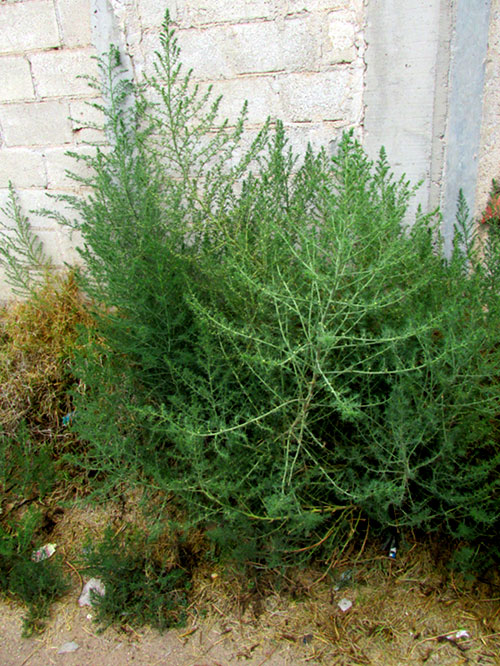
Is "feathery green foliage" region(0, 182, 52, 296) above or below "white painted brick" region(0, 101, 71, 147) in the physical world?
below

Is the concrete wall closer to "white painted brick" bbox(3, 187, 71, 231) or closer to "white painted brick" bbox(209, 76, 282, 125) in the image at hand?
"white painted brick" bbox(209, 76, 282, 125)

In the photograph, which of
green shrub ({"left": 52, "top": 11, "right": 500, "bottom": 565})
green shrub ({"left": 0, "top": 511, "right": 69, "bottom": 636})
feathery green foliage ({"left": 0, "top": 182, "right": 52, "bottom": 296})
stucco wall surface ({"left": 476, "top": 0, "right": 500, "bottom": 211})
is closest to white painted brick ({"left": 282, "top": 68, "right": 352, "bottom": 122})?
green shrub ({"left": 52, "top": 11, "right": 500, "bottom": 565})

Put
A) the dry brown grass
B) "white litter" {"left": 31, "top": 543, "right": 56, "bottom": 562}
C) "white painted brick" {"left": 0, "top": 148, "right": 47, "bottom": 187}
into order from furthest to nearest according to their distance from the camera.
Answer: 1. "white painted brick" {"left": 0, "top": 148, "right": 47, "bottom": 187}
2. the dry brown grass
3. "white litter" {"left": 31, "top": 543, "right": 56, "bottom": 562}

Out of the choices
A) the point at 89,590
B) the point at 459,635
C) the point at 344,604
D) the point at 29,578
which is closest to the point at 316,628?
the point at 344,604

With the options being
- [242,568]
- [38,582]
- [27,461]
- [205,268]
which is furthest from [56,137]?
[242,568]

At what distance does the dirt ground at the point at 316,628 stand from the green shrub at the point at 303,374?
16 centimetres

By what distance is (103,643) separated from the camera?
1.88 metres

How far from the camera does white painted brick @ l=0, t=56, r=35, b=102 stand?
2.94 m

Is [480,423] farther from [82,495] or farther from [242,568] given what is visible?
[82,495]

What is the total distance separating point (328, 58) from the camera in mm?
2445

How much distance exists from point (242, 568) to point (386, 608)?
0.50m

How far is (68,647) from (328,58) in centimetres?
259

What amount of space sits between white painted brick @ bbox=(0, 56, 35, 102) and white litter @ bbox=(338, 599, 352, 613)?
2.91m

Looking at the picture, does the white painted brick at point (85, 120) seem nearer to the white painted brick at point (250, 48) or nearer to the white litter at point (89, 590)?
the white painted brick at point (250, 48)
